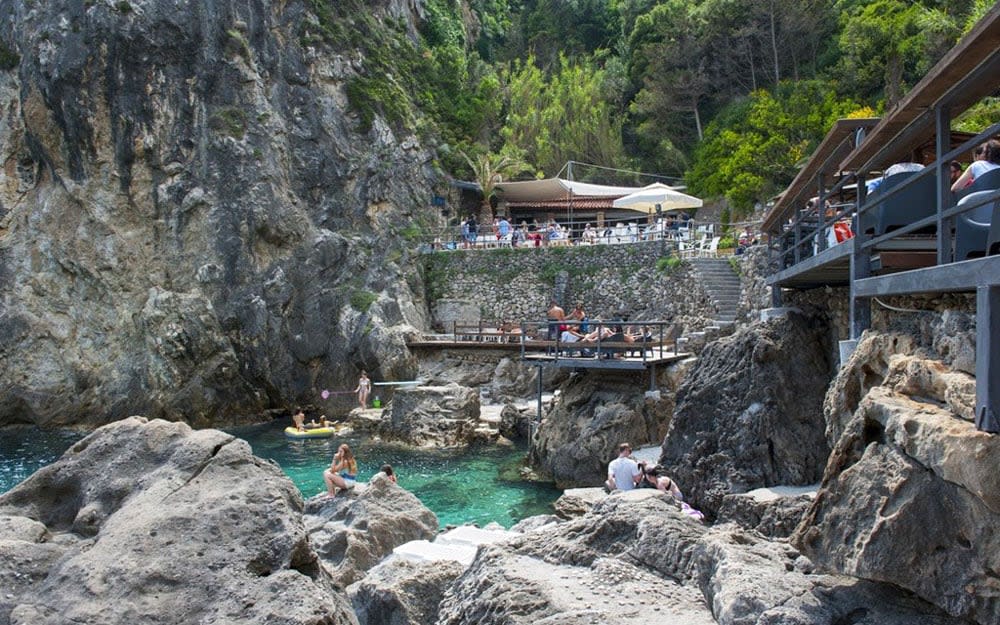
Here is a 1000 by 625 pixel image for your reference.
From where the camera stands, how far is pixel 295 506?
524 cm

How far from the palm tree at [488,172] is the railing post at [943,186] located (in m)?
27.2

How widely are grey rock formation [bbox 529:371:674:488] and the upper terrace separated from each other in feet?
25.5

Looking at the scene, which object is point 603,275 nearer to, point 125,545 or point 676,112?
point 676,112

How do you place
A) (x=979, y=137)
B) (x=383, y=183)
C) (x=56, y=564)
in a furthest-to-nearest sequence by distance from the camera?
1. (x=383, y=183)
2. (x=56, y=564)
3. (x=979, y=137)

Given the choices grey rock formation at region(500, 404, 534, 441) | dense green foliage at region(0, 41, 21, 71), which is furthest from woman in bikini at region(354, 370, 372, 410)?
dense green foliage at region(0, 41, 21, 71)

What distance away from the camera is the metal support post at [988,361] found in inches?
139

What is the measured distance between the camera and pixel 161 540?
14.4 ft

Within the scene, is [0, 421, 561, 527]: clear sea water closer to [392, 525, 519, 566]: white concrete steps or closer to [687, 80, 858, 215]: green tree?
[392, 525, 519, 566]: white concrete steps

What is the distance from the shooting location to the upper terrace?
3723mm

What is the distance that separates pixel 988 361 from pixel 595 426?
1226 centimetres

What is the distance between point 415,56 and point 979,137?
32.6 meters

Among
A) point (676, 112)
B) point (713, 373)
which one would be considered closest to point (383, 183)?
point (676, 112)

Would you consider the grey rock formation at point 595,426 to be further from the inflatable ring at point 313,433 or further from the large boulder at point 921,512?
the large boulder at point 921,512

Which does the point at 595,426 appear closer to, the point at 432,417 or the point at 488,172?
the point at 432,417
